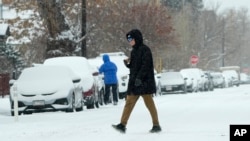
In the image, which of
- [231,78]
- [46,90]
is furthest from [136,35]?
[231,78]

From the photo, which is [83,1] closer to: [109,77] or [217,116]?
[109,77]

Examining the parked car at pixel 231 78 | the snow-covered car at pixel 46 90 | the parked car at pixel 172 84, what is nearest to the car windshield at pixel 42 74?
the snow-covered car at pixel 46 90

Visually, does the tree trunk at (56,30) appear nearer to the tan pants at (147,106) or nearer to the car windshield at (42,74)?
the car windshield at (42,74)

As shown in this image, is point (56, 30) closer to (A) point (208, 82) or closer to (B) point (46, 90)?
(B) point (46, 90)

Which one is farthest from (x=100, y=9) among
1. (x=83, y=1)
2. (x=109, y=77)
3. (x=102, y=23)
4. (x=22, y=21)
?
(x=109, y=77)

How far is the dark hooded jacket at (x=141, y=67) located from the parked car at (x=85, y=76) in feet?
33.6

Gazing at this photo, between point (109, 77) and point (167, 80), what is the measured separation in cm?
1810

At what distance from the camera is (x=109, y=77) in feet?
81.3

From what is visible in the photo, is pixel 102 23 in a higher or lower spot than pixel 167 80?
higher

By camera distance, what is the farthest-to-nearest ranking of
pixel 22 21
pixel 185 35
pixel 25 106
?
pixel 185 35, pixel 22 21, pixel 25 106

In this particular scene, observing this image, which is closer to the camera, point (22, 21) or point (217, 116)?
point (217, 116)

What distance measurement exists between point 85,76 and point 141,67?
11.1 meters

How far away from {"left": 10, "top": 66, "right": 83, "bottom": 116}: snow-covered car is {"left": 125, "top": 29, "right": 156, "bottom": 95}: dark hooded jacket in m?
7.23

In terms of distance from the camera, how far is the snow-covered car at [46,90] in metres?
19.7
